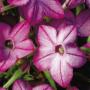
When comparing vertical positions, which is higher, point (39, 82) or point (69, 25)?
point (69, 25)

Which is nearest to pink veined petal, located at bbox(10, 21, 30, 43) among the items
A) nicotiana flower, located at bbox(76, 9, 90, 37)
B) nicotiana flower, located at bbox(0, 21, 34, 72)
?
nicotiana flower, located at bbox(0, 21, 34, 72)

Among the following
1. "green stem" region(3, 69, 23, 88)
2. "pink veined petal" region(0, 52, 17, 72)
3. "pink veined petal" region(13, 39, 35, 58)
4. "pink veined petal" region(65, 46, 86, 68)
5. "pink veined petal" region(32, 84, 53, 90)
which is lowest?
"pink veined petal" region(32, 84, 53, 90)

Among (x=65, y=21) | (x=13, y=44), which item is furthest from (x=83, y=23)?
(x=13, y=44)

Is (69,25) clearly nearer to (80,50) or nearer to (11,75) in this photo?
(80,50)

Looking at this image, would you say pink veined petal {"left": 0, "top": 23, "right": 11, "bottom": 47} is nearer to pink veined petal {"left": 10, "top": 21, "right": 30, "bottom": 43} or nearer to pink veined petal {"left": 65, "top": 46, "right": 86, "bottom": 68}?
pink veined petal {"left": 10, "top": 21, "right": 30, "bottom": 43}

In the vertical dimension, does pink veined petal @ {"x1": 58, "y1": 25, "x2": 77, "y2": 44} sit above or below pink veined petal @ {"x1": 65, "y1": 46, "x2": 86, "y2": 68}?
above

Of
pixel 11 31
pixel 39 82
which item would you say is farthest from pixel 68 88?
pixel 11 31
